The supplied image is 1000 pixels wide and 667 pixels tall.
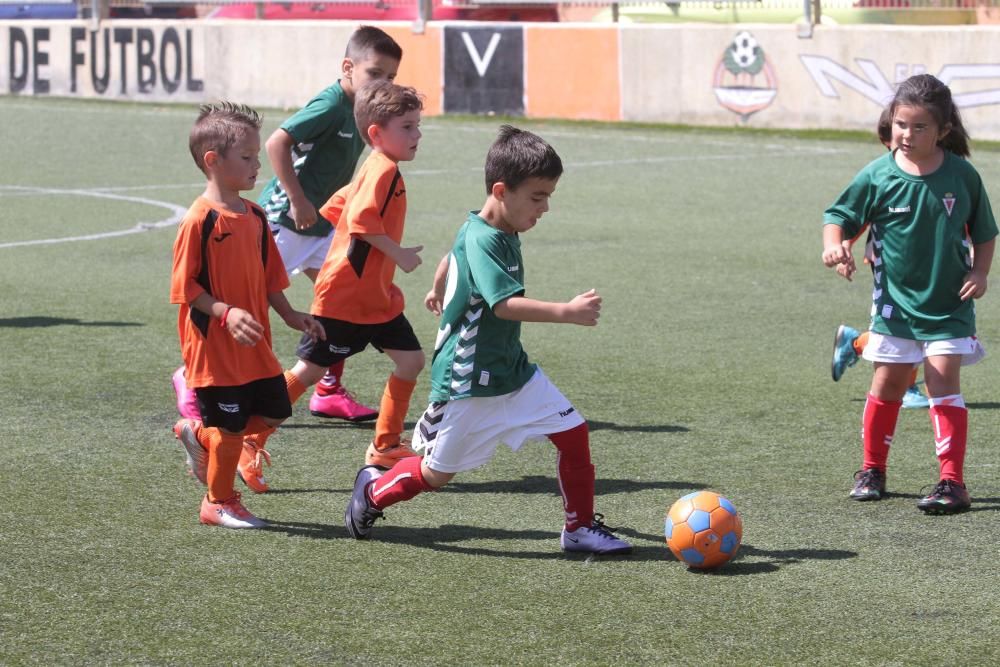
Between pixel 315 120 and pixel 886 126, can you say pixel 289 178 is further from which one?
pixel 886 126

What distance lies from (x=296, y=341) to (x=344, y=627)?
4.66 metres

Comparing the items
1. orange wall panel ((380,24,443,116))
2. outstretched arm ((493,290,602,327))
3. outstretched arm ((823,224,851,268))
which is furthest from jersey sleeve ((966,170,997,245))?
orange wall panel ((380,24,443,116))

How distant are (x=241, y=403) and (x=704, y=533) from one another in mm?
1610

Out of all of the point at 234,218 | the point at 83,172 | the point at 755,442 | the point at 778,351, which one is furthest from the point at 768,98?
the point at 234,218

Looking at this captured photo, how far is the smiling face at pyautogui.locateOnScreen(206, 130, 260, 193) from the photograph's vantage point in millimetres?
5703

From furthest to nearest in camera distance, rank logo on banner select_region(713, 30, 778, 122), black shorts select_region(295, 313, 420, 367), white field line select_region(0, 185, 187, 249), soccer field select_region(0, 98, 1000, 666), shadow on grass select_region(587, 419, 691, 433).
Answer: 1. logo on banner select_region(713, 30, 778, 122)
2. white field line select_region(0, 185, 187, 249)
3. shadow on grass select_region(587, 419, 691, 433)
4. black shorts select_region(295, 313, 420, 367)
5. soccer field select_region(0, 98, 1000, 666)

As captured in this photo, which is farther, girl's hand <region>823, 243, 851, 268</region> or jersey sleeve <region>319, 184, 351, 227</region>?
jersey sleeve <region>319, 184, 351, 227</region>

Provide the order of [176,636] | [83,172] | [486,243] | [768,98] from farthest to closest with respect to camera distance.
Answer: [768,98], [83,172], [486,243], [176,636]

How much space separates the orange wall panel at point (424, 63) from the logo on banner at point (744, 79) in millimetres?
4273

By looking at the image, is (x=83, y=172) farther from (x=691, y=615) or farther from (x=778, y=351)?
(x=691, y=615)

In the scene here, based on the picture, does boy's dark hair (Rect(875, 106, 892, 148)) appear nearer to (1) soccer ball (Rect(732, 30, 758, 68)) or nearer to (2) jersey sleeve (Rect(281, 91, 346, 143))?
(2) jersey sleeve (Rect(281, 91, 346, 143))

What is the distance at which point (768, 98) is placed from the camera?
21094 mm

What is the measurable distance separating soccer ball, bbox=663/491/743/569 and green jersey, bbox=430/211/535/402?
0.67 m

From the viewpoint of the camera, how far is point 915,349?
624 centimetres
